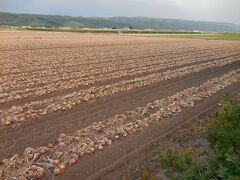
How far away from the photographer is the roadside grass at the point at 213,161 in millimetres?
6027

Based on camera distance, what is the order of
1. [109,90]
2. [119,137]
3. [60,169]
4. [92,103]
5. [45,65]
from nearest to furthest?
[60,169] → [119,137] → [92,103] → [109,90] → [45,65]

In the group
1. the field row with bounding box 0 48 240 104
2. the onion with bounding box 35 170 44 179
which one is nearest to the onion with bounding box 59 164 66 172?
the onion with bounding box 35 170 44 179

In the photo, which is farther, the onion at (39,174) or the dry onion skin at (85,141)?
the dry onion skin at (85,141)

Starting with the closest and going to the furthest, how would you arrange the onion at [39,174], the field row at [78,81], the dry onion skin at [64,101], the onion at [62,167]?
1. the onion at [39,174]
2. the onion at [62,167]
3. the dry onion skin at [64,101]
4. the field row at [78,81]

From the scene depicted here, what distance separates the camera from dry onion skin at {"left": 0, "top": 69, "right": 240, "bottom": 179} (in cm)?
659

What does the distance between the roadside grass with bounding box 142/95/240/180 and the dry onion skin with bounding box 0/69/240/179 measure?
61.0 inches

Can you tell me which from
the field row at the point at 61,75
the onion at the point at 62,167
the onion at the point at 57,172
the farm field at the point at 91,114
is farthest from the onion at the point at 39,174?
the field row at the point at 61,75

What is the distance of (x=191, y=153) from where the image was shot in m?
7.32

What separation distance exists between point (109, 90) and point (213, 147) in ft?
21.0

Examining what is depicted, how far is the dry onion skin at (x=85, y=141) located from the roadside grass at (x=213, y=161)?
1.55m

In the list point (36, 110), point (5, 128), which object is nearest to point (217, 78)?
point (36, 110)

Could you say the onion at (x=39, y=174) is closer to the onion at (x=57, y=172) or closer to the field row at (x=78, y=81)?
the onion at (x=57, y=172)

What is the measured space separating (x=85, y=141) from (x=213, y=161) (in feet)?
9.27

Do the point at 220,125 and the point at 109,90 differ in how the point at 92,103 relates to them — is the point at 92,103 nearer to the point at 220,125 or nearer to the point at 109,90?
the point at 109,90
